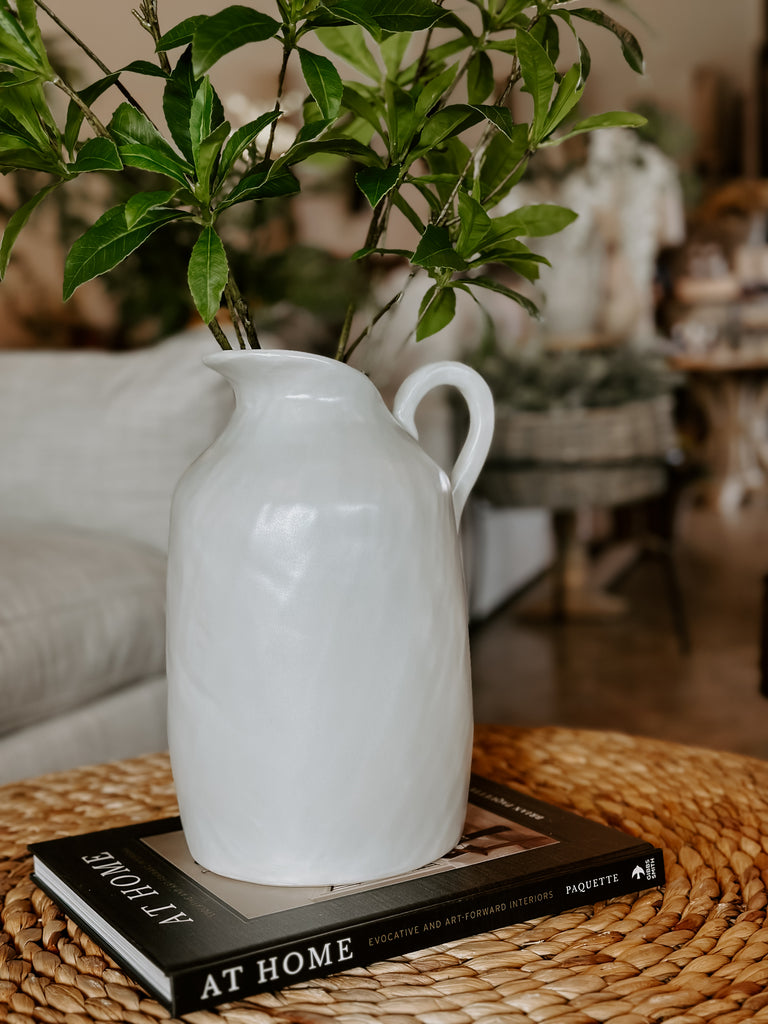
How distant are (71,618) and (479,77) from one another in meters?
0.84

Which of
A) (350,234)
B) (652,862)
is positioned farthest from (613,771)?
(350,234)

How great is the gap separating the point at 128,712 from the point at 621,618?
2295 millimetres

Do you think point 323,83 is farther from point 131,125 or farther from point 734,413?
point 734,413

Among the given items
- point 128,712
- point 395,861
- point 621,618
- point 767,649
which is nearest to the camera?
point 395,861

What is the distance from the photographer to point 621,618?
339 cm

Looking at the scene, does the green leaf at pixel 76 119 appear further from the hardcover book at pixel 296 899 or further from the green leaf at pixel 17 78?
the hardcover book at pixel 296 899

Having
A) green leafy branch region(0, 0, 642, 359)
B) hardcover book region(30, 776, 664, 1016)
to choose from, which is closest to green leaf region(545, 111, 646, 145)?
green leafy branch region(0, 0, 642, 359)

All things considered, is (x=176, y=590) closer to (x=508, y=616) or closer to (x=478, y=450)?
(x=478, y=450)

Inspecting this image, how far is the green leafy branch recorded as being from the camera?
0.53 meters

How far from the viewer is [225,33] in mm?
478

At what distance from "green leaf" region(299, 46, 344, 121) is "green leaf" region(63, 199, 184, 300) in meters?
0.10

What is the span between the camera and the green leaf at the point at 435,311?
0.66 m

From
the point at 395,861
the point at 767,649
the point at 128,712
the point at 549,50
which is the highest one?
the point at 549,50

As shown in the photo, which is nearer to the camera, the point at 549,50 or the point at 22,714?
the point at 549,50
